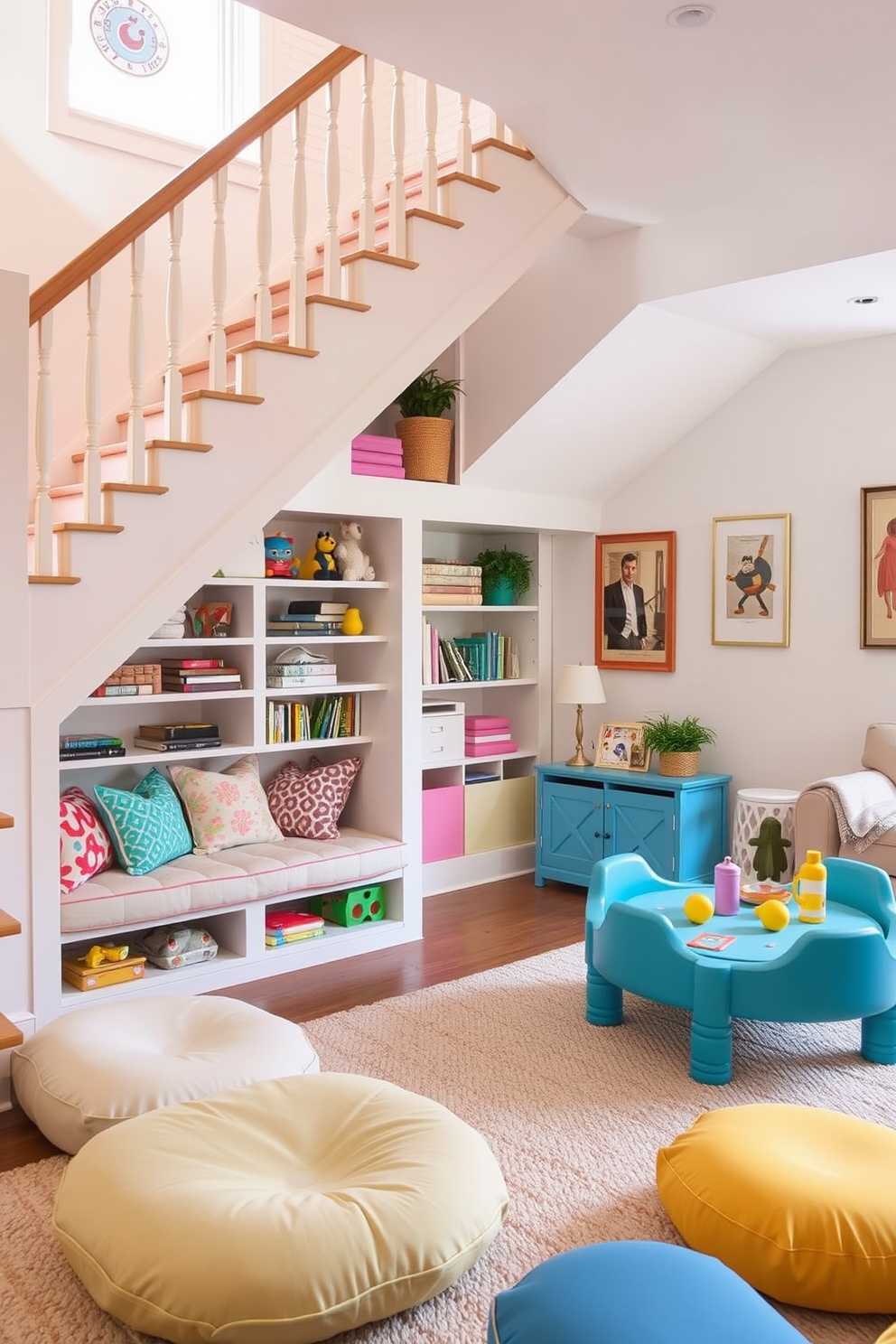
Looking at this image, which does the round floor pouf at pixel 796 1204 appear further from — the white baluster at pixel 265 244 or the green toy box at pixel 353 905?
the white baluster at pixel 265 244

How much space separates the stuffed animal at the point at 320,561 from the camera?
466 cm

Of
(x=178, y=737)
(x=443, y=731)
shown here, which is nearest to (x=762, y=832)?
(x=443, y=731)

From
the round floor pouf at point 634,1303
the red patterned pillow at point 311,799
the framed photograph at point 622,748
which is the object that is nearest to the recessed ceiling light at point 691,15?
the round floor pouf at point 634,1303

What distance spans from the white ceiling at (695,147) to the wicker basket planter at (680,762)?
1.46m

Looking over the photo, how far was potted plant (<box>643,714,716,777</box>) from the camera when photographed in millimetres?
5195

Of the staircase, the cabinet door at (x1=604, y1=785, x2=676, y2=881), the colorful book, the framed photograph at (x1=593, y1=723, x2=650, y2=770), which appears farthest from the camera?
the framed photograph at (x1=593, y1=723, x2=650, y2=770)

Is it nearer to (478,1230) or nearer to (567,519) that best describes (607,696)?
(567,519)

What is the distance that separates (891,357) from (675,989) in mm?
3042

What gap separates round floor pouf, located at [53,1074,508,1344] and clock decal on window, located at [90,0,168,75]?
4.26 metres

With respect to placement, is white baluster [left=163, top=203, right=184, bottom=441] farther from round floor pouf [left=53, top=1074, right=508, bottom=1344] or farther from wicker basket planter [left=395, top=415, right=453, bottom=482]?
round floor pouf [left=53, top=1074, right=508, bottom=1344]

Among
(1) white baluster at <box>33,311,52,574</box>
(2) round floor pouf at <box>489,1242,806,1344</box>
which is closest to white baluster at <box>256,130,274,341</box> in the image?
(1) white baluster at <box>33,311,52,574</box>

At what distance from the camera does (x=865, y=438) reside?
193 inches

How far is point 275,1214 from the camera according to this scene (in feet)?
6.57

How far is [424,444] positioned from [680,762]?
187 centimetres
